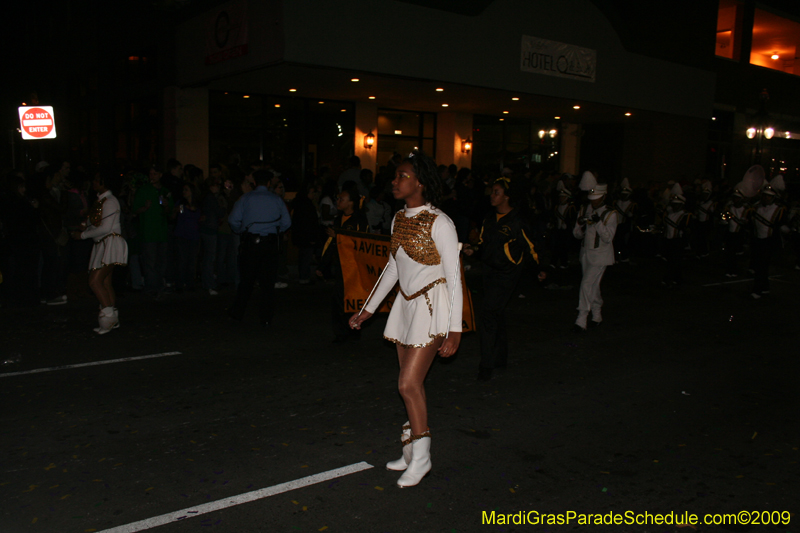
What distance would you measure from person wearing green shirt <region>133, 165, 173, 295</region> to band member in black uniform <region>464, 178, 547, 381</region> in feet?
18.9

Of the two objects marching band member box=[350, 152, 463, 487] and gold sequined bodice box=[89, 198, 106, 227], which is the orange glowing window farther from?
marching band member box=[350, 152, 463, 487]

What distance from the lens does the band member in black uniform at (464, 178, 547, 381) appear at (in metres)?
6.55

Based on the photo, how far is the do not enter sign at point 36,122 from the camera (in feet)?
56.2

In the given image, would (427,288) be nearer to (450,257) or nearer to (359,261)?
(450,257)

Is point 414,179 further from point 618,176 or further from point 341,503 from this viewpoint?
point 618,176

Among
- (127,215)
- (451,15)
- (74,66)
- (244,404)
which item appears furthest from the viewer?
(74,66)

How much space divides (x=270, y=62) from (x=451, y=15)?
16.7 feet

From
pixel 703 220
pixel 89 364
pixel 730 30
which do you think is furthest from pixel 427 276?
pixel 730 30

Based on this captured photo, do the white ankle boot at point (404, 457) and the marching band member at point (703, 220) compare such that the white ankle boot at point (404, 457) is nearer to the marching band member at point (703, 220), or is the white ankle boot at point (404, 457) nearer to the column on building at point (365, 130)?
the marching band member at point (703, 220)

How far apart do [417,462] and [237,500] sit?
3.66ft

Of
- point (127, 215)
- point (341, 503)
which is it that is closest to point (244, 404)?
point (341, 503)

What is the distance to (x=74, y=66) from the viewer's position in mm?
24688

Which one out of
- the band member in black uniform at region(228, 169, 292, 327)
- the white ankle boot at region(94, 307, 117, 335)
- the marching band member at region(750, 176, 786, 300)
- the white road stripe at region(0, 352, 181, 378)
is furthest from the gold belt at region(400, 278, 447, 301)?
the marching band member at region(750, 176, 786, 300)

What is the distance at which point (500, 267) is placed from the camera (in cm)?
661
